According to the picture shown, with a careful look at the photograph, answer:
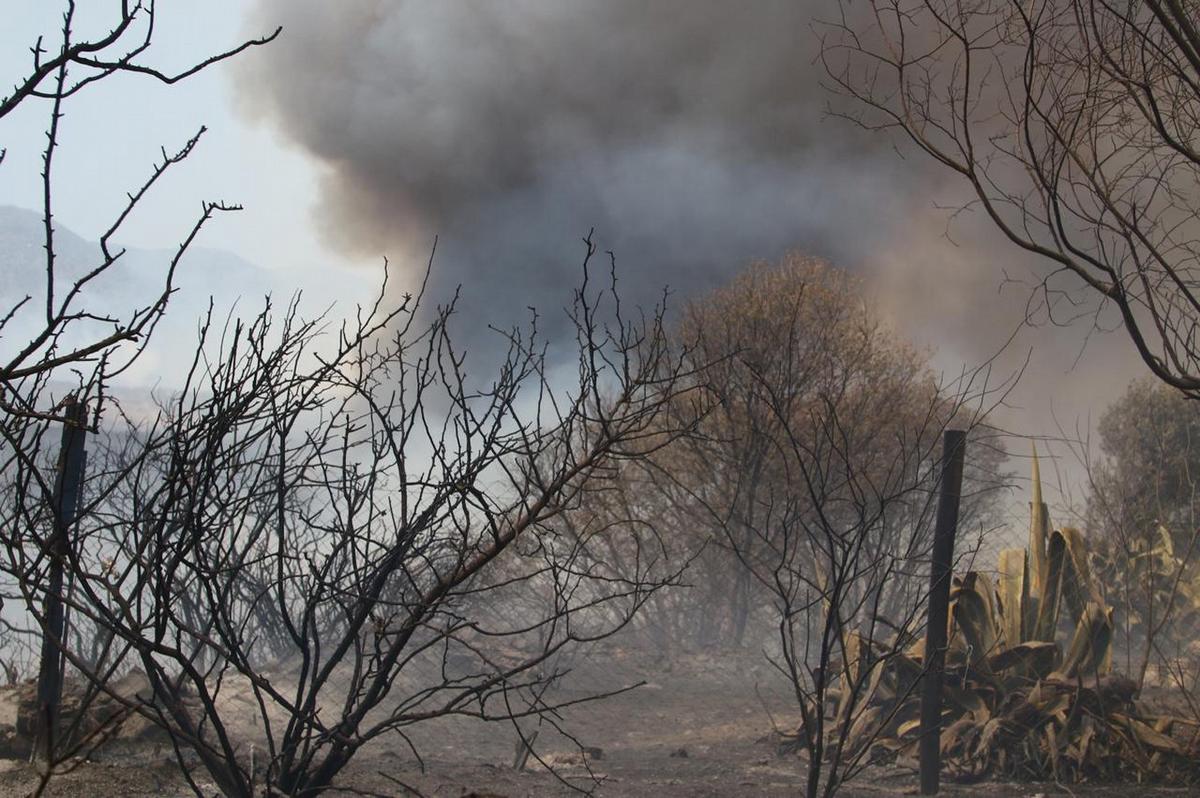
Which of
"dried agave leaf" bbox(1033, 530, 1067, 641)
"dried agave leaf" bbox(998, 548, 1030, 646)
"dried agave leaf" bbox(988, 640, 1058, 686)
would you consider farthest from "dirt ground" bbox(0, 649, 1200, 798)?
"dried agave leaf" bbox(1033, 530, 1067, 641)

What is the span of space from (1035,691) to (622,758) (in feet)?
15.7

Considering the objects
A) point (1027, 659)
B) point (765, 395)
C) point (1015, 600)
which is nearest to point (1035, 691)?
point (1027, 659)

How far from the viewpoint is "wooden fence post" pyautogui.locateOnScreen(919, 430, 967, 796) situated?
7.08 metres

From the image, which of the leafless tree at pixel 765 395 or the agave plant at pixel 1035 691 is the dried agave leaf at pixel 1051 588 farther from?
the leafless tree at pixel 765 395

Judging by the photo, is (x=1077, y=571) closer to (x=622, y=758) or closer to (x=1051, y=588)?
(x=1051, y=588)

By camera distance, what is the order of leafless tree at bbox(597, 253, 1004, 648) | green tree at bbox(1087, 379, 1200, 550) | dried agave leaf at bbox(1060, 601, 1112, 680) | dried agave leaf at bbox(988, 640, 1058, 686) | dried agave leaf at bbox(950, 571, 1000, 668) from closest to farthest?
1. dried agave leaf at bbox(1060, 601, 1112, 680)
2. dried agave leaf at bbox(988, 640, 1058, 686)
3. dried agave leaf at bbox(950, 571, 1000, 668)
4. green tree at bbox(1087, 379, 1200, 550)
5. leafless tree at bbox(597, 253, 1004, 648)

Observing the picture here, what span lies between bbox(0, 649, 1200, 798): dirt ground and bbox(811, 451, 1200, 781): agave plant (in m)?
0.30

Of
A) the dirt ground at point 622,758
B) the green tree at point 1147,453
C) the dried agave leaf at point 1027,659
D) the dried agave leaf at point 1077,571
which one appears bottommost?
the dirt ground at point 622,758

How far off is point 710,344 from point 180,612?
9.34 m

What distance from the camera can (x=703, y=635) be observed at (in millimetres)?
20672

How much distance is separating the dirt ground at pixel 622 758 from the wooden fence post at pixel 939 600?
0.34m

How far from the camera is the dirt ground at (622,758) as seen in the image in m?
6.59

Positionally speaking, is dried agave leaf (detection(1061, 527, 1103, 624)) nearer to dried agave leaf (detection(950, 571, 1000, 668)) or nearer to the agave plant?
the agave plant

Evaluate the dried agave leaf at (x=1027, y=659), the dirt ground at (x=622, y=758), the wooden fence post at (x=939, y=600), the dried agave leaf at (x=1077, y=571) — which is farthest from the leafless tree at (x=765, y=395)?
the wooden fence post at (x=939, y=600)
